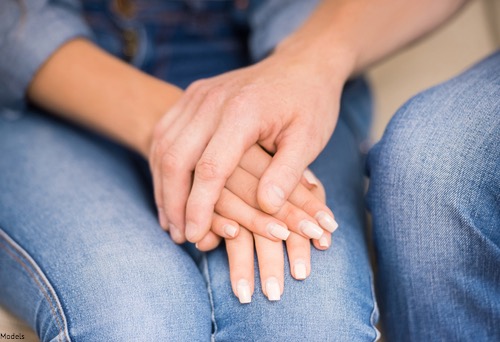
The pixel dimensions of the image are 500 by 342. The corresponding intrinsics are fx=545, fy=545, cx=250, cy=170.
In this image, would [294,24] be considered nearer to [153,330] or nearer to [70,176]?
[70,176]

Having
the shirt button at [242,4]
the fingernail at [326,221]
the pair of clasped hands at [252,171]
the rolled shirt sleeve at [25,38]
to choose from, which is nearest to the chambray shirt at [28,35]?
the rolled shirt sleeve at [25,38]

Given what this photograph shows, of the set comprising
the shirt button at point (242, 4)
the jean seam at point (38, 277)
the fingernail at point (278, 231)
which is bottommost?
the jean seam at point (38, 277)

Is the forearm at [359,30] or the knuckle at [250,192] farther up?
the forearm at [359,30]

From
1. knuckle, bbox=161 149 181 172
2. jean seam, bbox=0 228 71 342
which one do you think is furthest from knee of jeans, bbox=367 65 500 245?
jean seam, bbox=0 228 71 342

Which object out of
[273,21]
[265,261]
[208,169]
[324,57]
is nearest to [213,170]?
[208,169]

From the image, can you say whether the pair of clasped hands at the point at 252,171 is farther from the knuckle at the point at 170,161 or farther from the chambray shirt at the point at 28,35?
the chambray shirt at the point at 28,35

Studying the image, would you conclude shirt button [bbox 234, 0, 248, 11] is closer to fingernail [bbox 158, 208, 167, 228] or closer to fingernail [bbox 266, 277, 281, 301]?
fingernail [bbox 158, 208, 167, 228]

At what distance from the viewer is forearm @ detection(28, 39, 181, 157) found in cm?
73

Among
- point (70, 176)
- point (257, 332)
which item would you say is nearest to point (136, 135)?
point (70, 176)

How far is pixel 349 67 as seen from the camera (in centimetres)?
71

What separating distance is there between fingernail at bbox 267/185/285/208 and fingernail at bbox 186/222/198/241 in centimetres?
9

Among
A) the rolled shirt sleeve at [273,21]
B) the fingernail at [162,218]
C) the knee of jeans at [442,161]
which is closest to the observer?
the knee of jeans at [442,161]

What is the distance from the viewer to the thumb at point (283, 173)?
1.90ft

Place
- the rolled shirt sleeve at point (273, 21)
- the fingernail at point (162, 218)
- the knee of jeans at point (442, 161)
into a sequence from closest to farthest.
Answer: the knee of jeans at point (442, 161) < the fingernail at point (162, 218) < the rolled shirt sleeve at point (273, 21)
